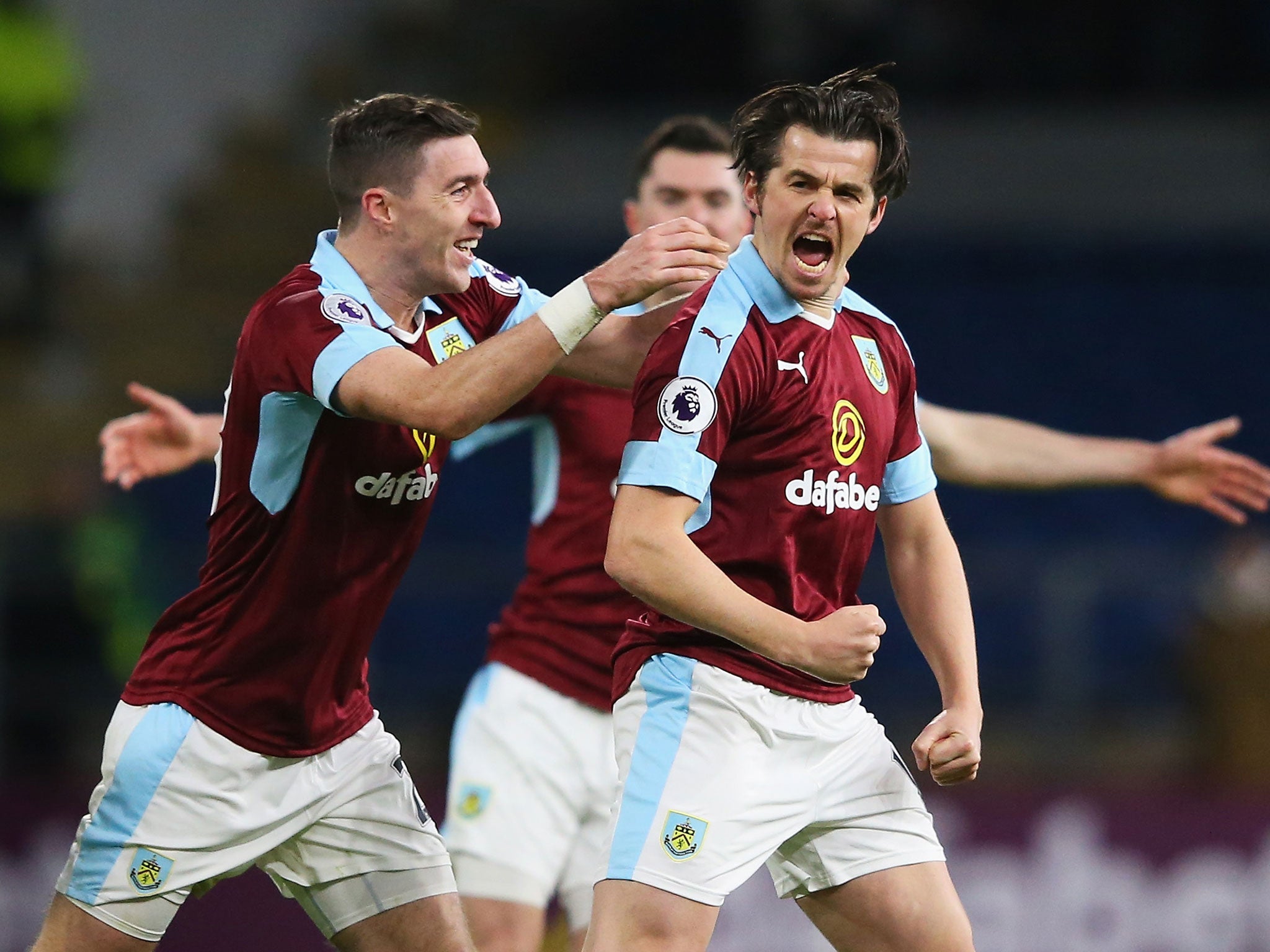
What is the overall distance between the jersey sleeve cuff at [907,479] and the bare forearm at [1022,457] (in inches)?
33.8

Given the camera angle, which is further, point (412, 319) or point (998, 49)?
point (998, 49)

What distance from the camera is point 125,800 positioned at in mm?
3885

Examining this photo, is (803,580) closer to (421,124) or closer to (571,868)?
(421,124)

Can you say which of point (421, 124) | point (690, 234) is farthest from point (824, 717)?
point (421, 124)

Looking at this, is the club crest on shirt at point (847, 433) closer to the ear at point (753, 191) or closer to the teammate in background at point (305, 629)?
the ear at point (753, 191)

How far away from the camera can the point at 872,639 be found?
339 centimetres

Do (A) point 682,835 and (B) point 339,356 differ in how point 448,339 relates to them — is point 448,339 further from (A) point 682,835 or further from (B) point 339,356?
(A) point 682,835

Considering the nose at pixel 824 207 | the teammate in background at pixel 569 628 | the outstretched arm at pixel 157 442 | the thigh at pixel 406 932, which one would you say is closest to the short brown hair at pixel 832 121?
the nose at pixel 824 207

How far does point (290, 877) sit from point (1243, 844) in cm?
506

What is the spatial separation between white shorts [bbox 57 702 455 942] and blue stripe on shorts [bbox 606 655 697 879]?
2.46 feet

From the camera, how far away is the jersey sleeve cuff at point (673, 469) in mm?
3447

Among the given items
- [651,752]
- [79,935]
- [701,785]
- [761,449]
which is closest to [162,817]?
[79,935]

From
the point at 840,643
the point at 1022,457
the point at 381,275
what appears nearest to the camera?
the point at 840,643

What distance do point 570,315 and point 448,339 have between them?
71 centimetres
